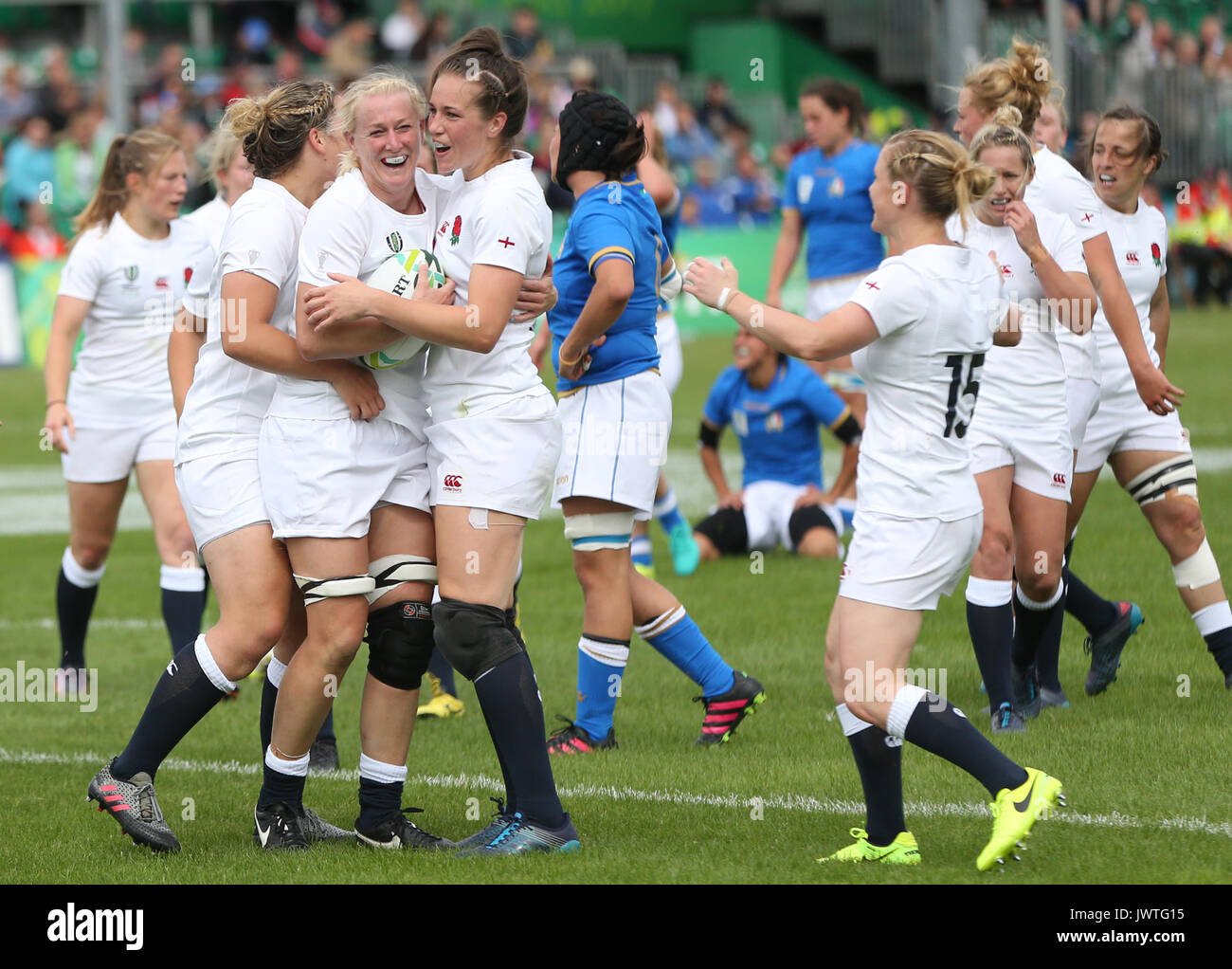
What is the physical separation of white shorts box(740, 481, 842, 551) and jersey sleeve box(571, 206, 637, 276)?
4.76m

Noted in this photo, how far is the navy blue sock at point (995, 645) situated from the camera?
617cm

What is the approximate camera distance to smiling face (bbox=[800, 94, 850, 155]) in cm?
1108

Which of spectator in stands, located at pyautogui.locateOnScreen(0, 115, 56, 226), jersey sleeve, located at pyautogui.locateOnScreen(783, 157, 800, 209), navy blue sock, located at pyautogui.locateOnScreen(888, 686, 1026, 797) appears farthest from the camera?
spectator in stands, located at pyautogui.locateOnScreen(0, 115, 56, 226)

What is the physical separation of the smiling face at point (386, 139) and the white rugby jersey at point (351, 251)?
0.07m

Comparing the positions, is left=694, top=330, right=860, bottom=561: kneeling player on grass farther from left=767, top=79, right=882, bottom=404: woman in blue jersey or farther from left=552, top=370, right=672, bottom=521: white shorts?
left=552, top=370, right=672, bottom=521: white shorts

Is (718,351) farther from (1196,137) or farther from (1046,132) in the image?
(1046,132)

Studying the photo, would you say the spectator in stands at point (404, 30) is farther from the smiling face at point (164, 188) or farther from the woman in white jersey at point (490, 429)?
the woman in white jersey at point (490, 429)

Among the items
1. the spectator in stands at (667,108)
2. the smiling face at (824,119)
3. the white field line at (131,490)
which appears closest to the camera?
the smiling face at (824,119)

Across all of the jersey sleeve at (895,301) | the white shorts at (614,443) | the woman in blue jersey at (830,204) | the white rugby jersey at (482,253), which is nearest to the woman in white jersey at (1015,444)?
the white shorts at (614,443)

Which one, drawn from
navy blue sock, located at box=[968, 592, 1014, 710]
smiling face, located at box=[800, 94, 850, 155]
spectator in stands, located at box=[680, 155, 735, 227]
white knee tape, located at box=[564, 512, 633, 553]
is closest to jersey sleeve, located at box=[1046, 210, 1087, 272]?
navy blue sock, located at box=[968, 592, 1014, 710]

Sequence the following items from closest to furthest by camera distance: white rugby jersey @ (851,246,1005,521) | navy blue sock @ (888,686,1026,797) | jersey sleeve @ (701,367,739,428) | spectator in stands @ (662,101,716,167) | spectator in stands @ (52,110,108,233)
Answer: navy blue sock @ (888,686,1026,797), white rugby jersey @ (851,246,1005,521), jersey sleeve @ (701,367,739,428), spectator in stands @ (52,110,108,233), spectator in stands @ (662,101,716,167)

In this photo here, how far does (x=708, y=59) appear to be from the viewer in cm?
3344

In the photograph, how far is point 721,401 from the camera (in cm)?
1074

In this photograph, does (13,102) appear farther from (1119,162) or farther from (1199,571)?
(1199,571)
